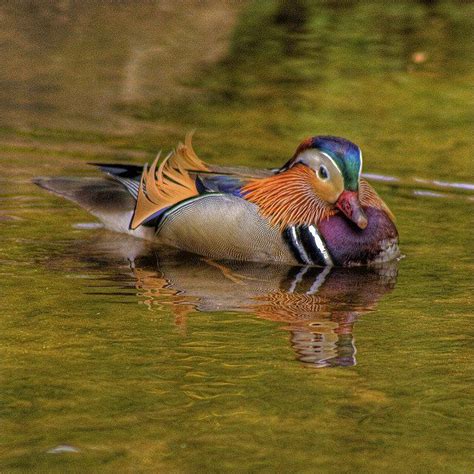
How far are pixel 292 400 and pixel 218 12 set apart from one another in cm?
1071

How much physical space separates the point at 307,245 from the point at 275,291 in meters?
0.65

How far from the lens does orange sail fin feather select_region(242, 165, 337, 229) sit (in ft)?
27.5

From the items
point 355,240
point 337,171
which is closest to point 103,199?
point 337,171

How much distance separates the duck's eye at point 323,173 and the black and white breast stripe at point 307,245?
0.30m

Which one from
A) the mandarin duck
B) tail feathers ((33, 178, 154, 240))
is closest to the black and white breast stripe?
the mandarin duck

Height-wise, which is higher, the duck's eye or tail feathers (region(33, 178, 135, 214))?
the duck's eye

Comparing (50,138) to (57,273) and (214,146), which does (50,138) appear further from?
(57,273)

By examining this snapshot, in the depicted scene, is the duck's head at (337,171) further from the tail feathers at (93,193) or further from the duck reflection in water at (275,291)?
the tail feathers at (93,193)

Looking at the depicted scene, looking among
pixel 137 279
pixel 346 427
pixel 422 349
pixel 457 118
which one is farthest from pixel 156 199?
pixel 457 118

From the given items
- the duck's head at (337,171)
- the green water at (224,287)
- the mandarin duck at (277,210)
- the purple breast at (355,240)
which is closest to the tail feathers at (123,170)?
the mandarin duck at (277,210)

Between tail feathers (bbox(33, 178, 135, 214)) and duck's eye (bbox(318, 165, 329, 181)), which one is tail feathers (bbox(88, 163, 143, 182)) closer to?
tail feathers (bbox(33, 178, 135, 214))

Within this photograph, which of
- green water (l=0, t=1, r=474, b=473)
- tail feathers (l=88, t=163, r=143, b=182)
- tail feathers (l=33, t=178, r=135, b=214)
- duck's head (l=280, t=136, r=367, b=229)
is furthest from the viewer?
tail feathers (l=33, t=178, r=135, b=214)

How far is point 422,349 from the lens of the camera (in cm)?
671

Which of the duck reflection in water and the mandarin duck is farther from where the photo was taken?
the mandarin duck
